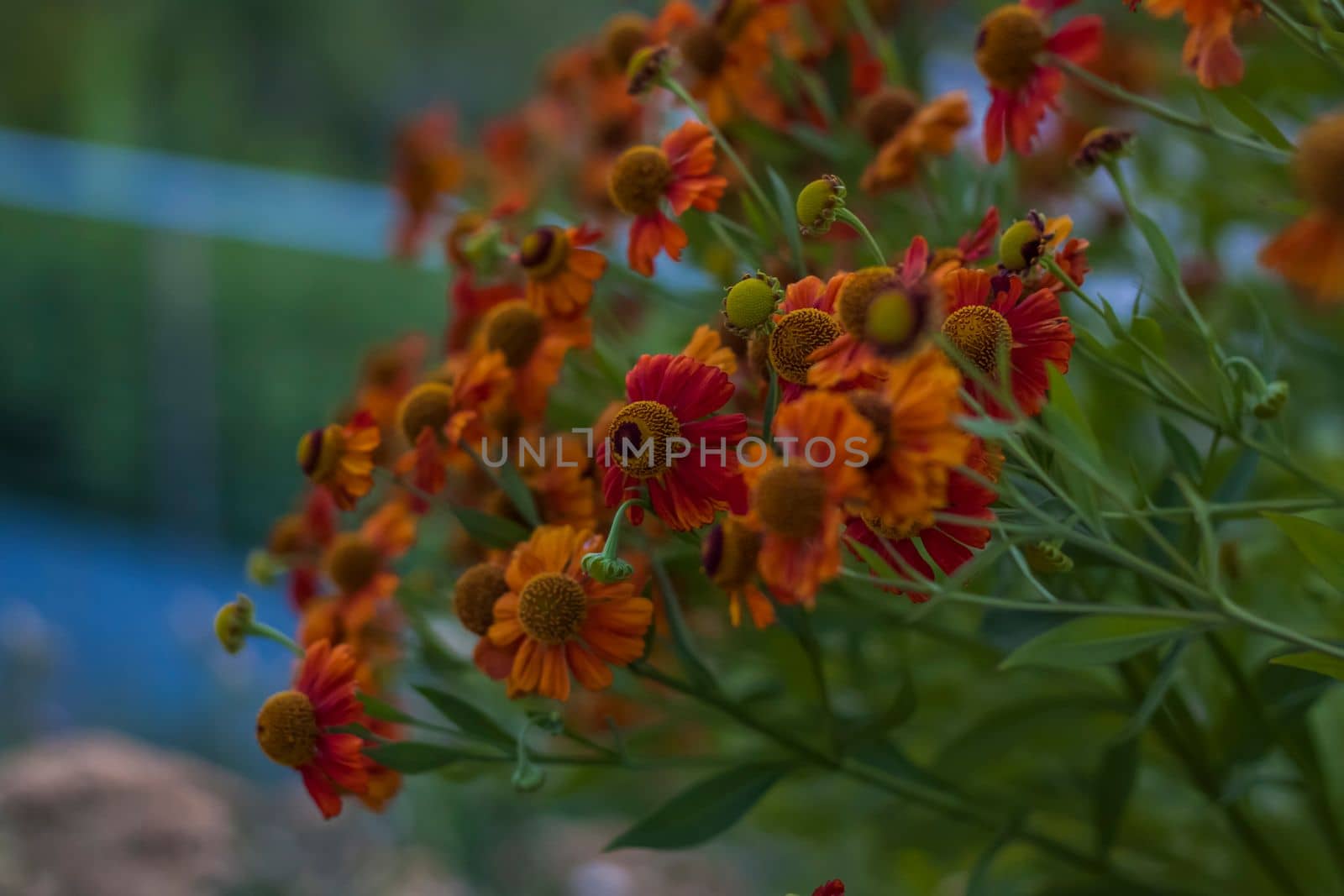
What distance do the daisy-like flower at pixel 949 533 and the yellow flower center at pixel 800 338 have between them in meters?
0.04

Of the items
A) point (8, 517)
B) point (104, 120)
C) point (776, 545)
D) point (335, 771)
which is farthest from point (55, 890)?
point (104, 120)

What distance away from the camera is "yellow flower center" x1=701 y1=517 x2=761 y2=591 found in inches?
→ 13.3

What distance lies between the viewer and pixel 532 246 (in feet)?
1.53

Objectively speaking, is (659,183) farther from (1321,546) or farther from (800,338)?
(1321,546)

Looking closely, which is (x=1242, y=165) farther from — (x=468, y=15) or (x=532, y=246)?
(x=468, y=15)

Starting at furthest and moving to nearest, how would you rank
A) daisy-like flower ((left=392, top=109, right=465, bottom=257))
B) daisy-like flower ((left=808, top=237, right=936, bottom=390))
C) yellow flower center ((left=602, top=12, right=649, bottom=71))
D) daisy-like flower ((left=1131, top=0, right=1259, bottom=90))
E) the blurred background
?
the blurred background < daisy-like flower ((left=392, top=109, right=465, bottom=257)) < yellow flower center ((left=602, top=12, right=649, bottom=71)) < daisy-like flower ((left=1131, top=0, right=1259, bottom=90)) < daisy-like flower ((left=808, top=237, right=936, bottom=390))

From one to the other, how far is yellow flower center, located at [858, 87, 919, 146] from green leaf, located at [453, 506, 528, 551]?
240 mm

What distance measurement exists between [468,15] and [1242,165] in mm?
1397

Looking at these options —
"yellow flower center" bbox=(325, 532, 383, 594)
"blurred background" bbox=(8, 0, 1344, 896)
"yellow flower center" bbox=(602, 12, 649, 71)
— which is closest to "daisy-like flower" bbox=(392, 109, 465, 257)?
"yellow flower center" bbox=(602, 12, 649, 71)

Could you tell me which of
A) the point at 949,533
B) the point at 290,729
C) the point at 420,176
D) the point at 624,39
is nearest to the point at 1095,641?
the point at 949,533

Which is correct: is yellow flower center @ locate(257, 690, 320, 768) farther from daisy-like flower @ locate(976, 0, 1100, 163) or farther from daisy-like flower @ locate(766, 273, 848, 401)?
daisy-like flower @ locate(976, 0, 1100, 163)

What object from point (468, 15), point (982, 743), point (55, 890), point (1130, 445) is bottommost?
point (55, 890)

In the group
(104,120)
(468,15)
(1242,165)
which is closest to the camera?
(1242,165)

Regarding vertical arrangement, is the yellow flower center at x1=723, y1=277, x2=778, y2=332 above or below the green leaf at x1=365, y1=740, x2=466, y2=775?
above
